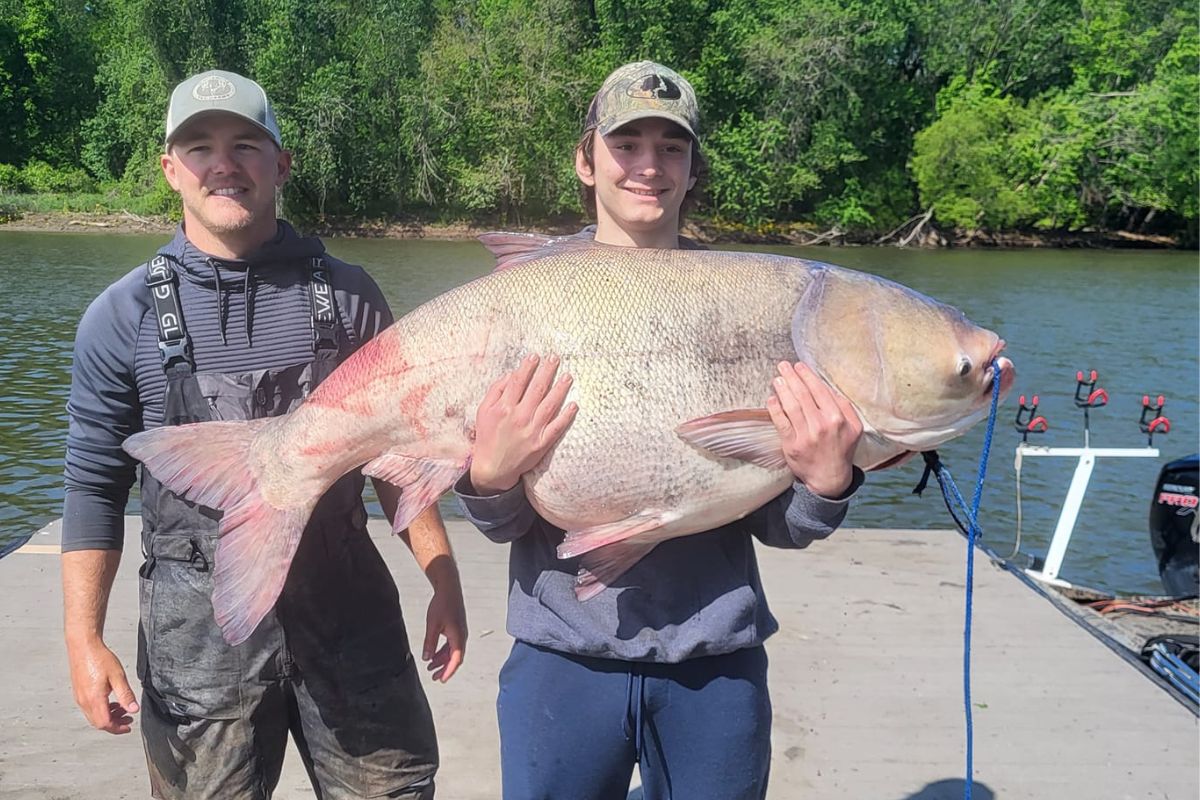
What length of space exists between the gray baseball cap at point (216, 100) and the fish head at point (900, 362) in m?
1.50

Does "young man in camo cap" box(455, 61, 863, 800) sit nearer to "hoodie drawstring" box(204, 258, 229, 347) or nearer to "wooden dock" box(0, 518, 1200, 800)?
"hoodie drawstring" box(204, 258, 229, 347)

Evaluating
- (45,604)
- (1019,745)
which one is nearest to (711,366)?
(1019,745)

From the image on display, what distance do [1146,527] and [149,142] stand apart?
3972 centimetres

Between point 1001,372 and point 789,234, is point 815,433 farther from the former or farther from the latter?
point 789,234

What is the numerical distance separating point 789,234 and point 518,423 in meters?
37.0

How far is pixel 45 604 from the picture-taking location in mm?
4504

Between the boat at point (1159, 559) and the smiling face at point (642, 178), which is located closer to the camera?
the smiling face at point (642, 178)

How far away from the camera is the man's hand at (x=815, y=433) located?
1821mm

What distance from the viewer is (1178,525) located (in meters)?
5.85

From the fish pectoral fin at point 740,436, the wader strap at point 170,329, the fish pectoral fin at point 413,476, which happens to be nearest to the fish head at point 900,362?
the fish pectoral fin at point 740,436

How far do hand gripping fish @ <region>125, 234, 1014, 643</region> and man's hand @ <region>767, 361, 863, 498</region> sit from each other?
0.12 feet

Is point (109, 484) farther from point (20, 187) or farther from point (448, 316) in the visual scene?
point (20, 187)

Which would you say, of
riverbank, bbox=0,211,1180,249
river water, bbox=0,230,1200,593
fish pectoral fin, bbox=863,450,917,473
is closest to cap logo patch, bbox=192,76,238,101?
fish pectoral fin, bbox=863,450,917,473

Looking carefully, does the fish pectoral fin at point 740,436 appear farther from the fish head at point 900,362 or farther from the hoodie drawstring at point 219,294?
the hoodie drawstring at point 219,294
